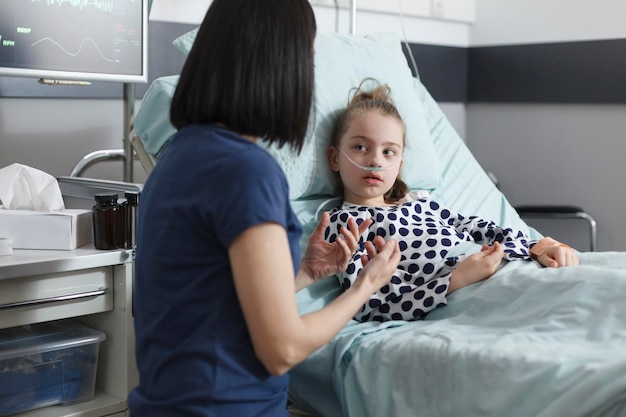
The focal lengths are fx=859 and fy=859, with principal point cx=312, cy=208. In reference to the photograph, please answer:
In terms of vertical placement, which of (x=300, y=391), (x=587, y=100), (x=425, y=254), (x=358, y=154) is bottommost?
(x=300, y=391)

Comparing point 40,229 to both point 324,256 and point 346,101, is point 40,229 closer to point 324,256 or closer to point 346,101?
point 324,256

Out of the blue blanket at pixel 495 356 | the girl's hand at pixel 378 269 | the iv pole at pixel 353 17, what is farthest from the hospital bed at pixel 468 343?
the iv pole at pixel 353 17

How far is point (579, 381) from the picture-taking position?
1.36 m

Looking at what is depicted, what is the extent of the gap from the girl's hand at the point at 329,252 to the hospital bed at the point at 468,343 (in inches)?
8.7

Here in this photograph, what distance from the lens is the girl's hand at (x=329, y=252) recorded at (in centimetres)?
146

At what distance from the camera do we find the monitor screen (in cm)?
196

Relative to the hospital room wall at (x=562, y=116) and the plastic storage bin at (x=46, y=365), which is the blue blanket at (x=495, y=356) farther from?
the hospital room wall at (x=562, y=116)

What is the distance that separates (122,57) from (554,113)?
6.02ft

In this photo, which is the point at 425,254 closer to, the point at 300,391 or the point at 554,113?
the point at 300,391

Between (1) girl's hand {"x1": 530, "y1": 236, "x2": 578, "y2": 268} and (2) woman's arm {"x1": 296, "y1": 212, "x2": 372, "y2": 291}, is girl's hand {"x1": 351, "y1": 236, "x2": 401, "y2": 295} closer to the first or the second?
(2) woman's arm {"x1": 296, "y1": 212, "x2": 372, "y2": 291}

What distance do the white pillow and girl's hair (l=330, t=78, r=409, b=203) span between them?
23 mm

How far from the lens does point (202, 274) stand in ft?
3.95

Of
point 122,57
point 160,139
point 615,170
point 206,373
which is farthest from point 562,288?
point 615,170

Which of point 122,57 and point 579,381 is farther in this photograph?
point 122,57
